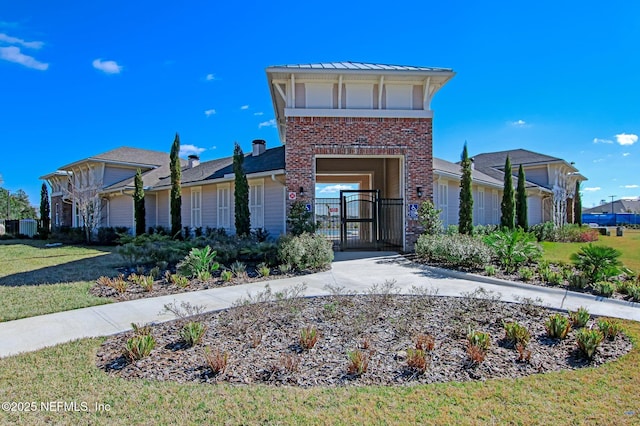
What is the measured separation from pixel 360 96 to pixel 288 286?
777 cm

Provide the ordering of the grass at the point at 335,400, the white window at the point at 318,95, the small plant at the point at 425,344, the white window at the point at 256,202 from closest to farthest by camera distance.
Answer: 1. the grass at the point at 335,400
2. the small plant at the point at 425,344
3. the white window at the point at 318,95
4. the white window at the point at 256,202

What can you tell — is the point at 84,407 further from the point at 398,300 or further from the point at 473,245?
the point at 473,245

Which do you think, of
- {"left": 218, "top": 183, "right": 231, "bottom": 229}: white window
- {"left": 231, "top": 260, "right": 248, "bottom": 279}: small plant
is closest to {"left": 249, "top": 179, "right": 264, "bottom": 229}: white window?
{"left": 218, "top": 183, "right": 231, "bottom": 229}: white window

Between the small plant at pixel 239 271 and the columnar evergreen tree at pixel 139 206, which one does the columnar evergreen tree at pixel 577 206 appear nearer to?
the small plant at pixel 239 271

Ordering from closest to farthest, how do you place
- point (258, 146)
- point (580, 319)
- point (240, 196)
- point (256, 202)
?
point (580, 319) < point (240, 196) < point (256, 202) < point (258, 146)

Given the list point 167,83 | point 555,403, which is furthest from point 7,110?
point 555,403

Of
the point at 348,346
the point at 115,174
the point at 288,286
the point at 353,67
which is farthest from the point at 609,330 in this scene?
the point at 115,174

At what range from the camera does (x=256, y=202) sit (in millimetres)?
15180

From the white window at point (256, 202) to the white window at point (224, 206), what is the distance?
4.91ft

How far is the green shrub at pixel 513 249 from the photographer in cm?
914

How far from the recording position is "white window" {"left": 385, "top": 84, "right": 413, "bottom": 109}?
12422mm

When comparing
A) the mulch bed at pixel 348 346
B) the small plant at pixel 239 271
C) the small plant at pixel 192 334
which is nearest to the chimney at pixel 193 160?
the small plant at pixel 239 271

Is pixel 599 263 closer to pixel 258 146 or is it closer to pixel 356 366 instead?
pixel 356 366

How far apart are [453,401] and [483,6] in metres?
10.7
